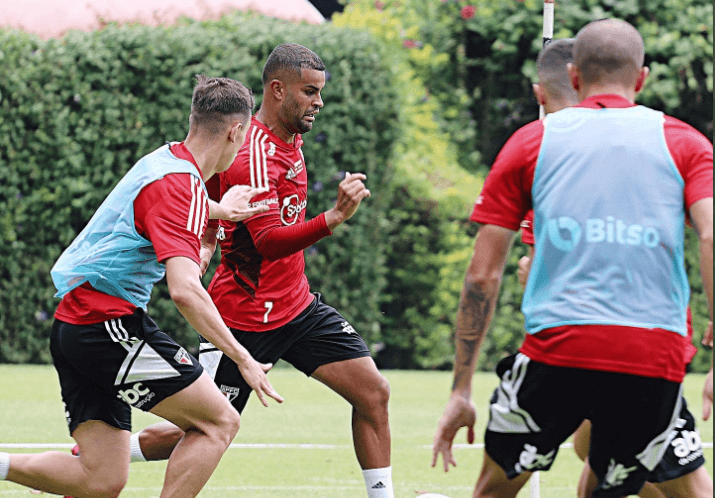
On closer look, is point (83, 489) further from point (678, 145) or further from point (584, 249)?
point (678, 145)

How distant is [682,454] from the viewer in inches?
159

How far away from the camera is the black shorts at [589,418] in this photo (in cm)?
348

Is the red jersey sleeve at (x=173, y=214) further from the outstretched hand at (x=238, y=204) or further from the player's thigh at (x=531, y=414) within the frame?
the player's thigh at (x=531, y=414)

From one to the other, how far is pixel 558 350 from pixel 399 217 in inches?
393

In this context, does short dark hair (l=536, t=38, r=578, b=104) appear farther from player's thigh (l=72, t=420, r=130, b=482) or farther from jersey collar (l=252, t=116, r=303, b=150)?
player's thigh (l=72, t=420, r=130, b=482)

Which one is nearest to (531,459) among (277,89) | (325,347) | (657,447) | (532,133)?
(657,447)

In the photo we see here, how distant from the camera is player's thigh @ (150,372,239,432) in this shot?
4660mm

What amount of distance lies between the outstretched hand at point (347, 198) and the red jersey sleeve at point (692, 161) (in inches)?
82.6

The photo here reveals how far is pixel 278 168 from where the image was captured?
225 inches

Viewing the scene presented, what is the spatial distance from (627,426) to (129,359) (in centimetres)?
213

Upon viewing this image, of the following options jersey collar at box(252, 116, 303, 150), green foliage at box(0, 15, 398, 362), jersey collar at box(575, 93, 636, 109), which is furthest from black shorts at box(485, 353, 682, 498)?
green foliage at box(0, 15, 398, 362)

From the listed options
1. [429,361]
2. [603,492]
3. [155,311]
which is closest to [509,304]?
[429,361]

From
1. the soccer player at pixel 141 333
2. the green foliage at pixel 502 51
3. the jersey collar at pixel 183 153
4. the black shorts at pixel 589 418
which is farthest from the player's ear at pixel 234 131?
the green foliage at pixel 502 51

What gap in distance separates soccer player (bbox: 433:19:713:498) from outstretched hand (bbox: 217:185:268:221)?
198 cm
